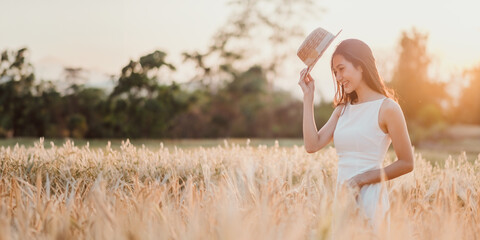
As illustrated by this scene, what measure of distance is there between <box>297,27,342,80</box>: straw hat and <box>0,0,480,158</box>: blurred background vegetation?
498 inches

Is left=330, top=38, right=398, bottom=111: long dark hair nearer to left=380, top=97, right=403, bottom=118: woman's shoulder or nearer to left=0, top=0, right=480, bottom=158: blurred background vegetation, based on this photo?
left=380, top=97, right=403, bottom=118: woman's shoulder

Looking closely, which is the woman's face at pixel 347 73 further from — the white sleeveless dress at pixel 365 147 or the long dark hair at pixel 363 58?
the white sleeveless dress at pixel 365 147

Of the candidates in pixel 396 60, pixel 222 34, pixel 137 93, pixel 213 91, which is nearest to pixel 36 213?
pixel 137 93

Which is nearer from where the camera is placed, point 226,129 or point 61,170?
point 61,170

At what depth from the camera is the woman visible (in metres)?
2.80

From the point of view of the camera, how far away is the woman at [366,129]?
280 cm

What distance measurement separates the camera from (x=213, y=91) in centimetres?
2508

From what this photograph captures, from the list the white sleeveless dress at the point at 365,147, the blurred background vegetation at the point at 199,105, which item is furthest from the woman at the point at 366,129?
the blurred background vegetation at the point at 199,105

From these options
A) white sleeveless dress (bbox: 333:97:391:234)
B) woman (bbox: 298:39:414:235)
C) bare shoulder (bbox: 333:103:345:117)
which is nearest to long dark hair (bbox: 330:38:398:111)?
woman (bbox: 298:39:414:235)

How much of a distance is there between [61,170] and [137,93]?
42.7 ft

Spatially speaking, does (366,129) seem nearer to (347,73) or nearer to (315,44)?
(347,73)

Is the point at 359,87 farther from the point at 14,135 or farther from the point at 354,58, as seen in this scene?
the point at 14,135

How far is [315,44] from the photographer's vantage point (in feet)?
10.2

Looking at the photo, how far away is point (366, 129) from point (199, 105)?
18.8 m
